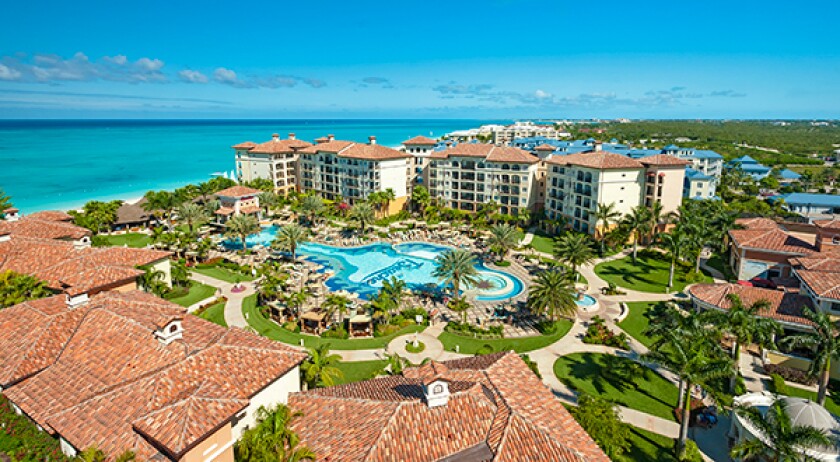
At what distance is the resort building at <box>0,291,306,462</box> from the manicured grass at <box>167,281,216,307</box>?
16.9 meters

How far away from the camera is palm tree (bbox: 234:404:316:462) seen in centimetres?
1834

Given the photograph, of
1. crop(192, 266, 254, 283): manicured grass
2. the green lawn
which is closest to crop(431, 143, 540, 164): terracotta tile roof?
the green lawn

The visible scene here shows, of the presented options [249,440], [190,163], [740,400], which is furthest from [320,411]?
[190,163]

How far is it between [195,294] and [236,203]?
28627 mm

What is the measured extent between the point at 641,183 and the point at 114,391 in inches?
2564

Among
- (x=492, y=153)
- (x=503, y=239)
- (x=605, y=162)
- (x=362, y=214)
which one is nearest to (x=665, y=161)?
(x=605, y=162)

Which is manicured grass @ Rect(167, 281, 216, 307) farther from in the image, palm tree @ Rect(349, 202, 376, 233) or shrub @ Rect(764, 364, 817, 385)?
shrub @ Rect(764, 364, 817, 385)

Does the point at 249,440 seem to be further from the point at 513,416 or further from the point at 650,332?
the point at 650,332

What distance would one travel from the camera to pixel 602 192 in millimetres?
63375

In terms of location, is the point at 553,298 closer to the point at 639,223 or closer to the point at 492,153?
the point at 639,223

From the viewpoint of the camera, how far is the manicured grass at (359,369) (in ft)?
105

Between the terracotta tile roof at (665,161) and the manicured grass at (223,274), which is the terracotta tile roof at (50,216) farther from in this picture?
the terracotta tile roof at (665,161)

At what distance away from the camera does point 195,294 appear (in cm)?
4669

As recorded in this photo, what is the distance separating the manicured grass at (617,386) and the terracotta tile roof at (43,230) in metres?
52.8
